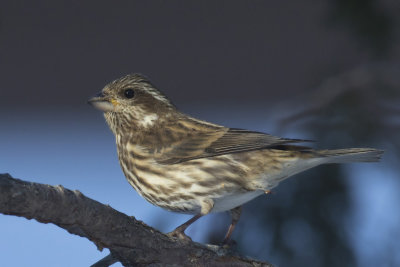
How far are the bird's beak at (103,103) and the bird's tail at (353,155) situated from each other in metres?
1.13

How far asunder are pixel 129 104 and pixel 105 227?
134 cm

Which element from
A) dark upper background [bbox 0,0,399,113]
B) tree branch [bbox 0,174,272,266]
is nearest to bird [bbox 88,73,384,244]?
tree branch [bbox 0,174,272,266]

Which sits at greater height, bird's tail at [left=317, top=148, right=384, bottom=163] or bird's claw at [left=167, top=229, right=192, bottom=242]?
bird's tail at [left=317, top=148, right=384, bottom=163]

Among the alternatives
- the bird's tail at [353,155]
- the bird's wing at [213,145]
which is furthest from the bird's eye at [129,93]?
the bird's tail at [353,155]

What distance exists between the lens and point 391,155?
3.24 metres

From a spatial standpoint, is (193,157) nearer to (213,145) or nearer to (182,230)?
(213,145)

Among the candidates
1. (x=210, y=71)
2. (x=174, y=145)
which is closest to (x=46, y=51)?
(x=210, y=71)

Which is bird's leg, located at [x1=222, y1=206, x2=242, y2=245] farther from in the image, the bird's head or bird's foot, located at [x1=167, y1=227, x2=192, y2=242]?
the bird's head

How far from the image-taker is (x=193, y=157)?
10.4 feet

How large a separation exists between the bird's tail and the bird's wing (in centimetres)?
27

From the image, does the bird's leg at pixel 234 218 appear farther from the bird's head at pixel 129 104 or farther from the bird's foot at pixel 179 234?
the bird's head at pixel 129 104

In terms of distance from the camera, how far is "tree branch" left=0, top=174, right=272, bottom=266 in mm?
1862

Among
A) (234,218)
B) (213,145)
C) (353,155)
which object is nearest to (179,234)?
(234,218)

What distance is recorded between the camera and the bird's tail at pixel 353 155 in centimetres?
291
